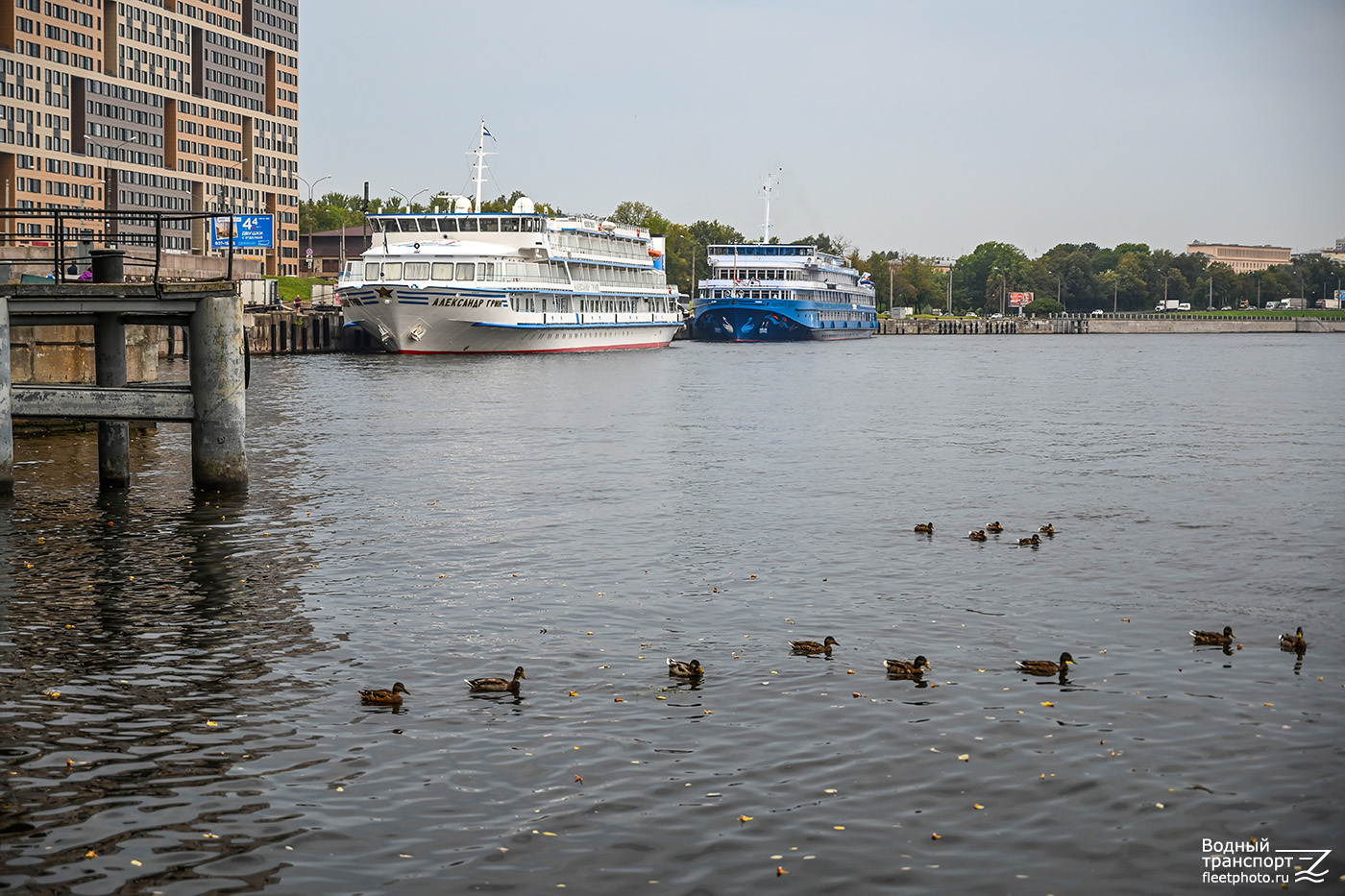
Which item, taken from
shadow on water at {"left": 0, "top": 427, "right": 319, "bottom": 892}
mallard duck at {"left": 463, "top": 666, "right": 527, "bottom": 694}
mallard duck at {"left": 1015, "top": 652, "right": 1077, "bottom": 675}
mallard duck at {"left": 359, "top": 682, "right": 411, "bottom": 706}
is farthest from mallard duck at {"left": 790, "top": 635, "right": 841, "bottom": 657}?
shadow on water at {"left": 0, "top": 427, "right": 319, "bottom": 892}

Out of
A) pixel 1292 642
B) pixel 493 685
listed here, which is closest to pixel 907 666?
pixel 493 685

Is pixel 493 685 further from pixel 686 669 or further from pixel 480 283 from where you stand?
pixel 480 283

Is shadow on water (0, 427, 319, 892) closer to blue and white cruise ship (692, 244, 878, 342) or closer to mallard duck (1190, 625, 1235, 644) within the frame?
mallard duck (1190, 625, 1235, 644)

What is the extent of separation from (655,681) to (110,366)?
15531mm

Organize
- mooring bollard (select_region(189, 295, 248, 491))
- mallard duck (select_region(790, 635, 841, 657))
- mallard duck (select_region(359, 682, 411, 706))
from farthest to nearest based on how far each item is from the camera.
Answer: mooring bollard (select_region(189, 295, 248, 491)) → mallard duck (select_region(790, 635, 841, 657)) → mallard duck (select_region(359, 682, 411, 706))

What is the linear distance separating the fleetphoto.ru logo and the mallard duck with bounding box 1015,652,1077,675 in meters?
4.15

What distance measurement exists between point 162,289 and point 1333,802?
61.1 feet

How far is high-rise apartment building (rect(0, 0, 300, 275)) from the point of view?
13738cm

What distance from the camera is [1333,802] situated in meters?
11.1

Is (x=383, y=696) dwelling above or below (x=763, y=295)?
below

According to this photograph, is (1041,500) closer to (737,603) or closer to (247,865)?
(737,603)

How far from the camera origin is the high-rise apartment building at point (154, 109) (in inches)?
5408

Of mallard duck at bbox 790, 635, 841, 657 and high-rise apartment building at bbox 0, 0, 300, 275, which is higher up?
high-rise apartment building at bbox 0, 0, 300, 275

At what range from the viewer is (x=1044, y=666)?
14562 mm
